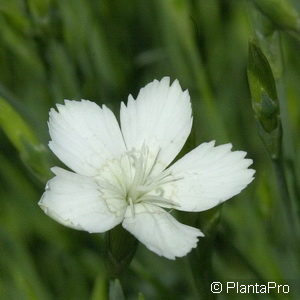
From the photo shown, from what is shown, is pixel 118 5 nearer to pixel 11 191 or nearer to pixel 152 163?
pixel 11 191

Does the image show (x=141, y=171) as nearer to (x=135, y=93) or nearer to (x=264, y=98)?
(x=264, y=98)

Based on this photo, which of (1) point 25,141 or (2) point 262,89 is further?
(1) point 25,141

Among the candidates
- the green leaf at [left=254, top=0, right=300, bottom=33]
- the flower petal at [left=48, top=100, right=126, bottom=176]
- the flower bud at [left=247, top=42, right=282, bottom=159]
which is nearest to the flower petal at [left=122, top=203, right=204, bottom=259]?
the flower petal at [left=48, top=100, right=126, bottom=176]

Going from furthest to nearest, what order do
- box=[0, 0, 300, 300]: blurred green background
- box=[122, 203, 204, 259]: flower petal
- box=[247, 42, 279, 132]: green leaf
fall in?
box=[0, 0, 300, 300]: blurred green background, box=[247, 42, 279, 132]: green leaf, box=[122, 203, 204, 259]: flower petal

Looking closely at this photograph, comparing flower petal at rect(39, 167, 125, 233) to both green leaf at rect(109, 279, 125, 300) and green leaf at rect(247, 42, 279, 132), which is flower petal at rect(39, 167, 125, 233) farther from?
green leaf at rect(247, 42, 279, 132)

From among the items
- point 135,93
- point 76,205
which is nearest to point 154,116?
point 76,205

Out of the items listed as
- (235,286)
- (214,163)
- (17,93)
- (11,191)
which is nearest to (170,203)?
(214,163)
